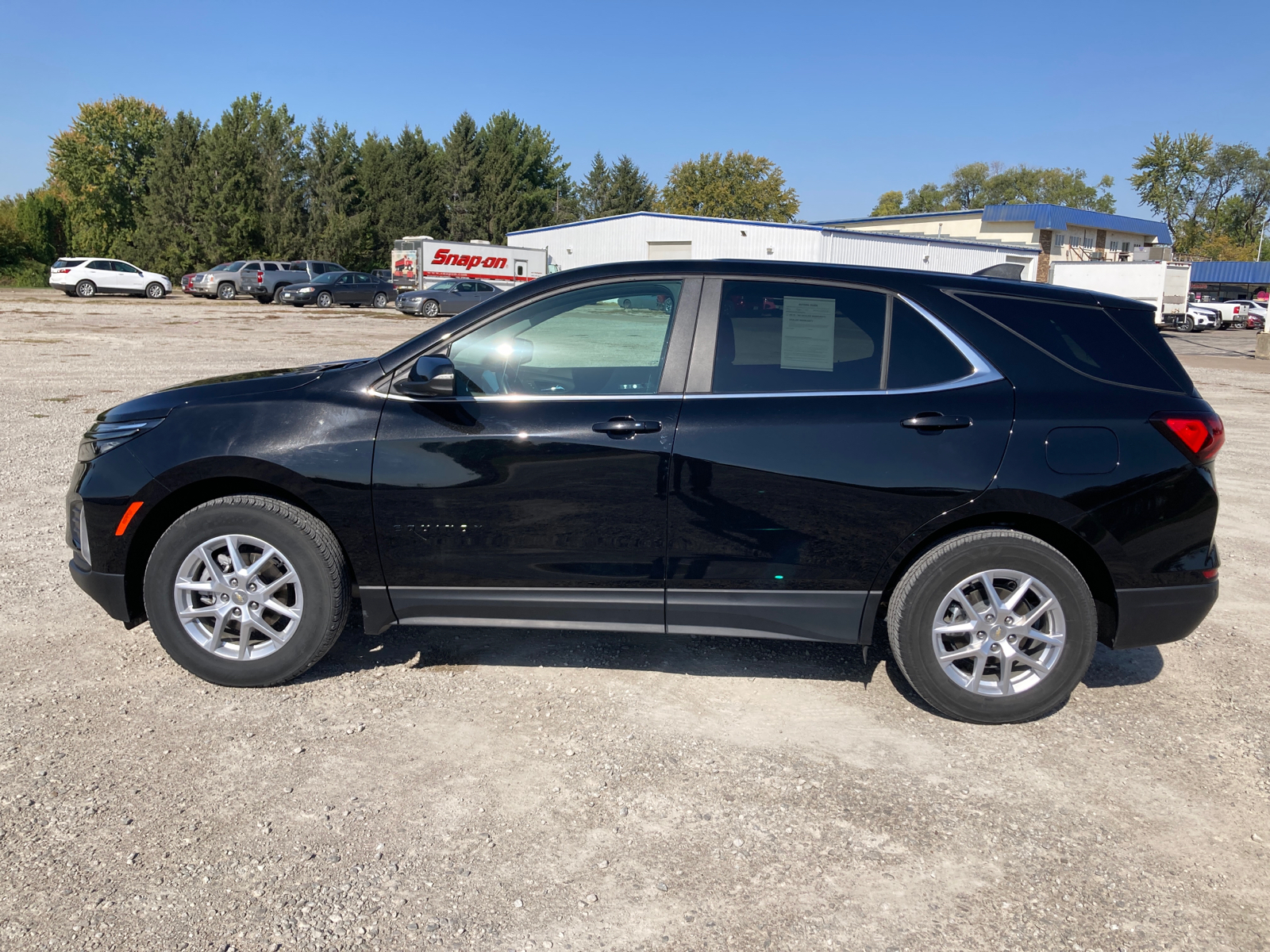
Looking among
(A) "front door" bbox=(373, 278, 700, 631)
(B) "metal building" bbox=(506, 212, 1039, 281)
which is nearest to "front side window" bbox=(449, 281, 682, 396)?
(A) "front door" bbox=(373, 278, 700, 631)

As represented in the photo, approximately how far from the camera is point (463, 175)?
7100 cm

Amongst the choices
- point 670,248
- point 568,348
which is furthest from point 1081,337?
point 670,248

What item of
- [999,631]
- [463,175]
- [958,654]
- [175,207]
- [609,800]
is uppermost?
[463,175]

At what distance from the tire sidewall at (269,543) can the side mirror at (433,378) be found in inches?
29.8

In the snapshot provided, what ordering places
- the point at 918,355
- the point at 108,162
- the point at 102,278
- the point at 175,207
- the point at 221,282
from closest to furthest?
the point at 918,355 < the point at 102,278 < the point at 221,282 < the point at 175,207 < the point at 108,162

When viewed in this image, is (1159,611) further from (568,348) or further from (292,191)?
(292,191)

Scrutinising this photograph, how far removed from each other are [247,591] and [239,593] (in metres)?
0.03

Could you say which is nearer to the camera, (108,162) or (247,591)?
(247,591)

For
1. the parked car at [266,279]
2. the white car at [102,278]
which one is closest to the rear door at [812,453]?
the white car at [102,278]

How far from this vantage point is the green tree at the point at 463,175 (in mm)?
71000

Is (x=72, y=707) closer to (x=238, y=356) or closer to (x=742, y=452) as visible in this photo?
(x=742, y=452)

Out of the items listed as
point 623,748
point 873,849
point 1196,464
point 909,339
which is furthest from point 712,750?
point 1196,464

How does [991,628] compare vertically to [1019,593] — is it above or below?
below

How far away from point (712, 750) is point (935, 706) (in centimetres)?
97
